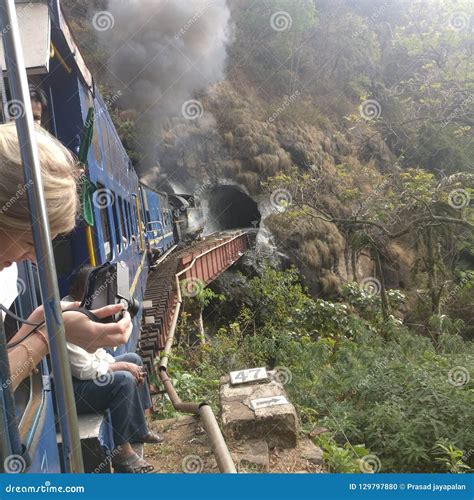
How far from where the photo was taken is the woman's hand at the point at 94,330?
1.40 m

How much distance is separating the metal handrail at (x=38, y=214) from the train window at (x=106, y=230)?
3.26m

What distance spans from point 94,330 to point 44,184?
1.71 feet

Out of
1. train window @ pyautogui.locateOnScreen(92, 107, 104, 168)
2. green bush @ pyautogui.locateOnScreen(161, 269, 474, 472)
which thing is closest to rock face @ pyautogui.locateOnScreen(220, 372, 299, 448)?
green bush @ pyautogui.locateOnScreen(161, 269, 474, 472)

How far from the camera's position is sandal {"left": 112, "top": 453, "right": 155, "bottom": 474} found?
320 cm

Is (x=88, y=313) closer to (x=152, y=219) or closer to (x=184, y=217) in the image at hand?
(x=152, y=219)

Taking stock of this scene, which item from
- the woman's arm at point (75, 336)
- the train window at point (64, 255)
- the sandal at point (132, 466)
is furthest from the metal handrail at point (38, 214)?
the train window at point (64, 255)

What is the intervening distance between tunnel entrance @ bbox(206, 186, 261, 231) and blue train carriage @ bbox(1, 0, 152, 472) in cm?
2128

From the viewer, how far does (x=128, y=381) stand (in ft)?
10.1

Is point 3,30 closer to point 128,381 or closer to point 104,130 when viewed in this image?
point 128,381

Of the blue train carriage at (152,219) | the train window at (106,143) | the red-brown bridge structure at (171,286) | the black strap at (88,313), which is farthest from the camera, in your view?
the blue train carriage at (152,219)

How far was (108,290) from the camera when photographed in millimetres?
1538

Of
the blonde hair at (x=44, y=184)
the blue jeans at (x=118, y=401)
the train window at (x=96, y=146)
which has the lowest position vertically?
the blue jeans at (x=118, y=401)

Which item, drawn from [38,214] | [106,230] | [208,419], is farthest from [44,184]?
[106,230]

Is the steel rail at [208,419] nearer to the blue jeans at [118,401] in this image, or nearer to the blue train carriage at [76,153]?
the blue jeans at [118,401]
